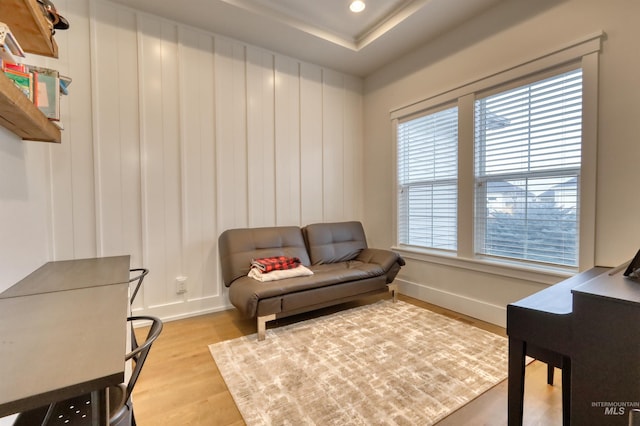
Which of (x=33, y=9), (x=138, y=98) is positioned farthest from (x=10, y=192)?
(x=138, y=98)

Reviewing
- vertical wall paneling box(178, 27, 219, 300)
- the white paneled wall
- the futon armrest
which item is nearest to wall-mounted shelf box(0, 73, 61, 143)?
the white paneled wall

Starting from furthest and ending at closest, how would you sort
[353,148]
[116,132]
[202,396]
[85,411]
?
[353,148] < [116,132] < [202,396] < [85,411]

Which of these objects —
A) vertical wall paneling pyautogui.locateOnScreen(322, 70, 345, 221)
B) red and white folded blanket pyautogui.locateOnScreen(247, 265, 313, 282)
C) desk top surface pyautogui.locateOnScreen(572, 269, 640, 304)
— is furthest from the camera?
vertical wall paneling pyautogui.locateOnScreen(322, 70, 345, 221)

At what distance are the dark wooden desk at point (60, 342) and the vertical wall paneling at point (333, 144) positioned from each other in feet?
9.45

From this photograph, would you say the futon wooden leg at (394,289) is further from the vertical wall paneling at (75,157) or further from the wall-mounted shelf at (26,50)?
the wall-mounted shelf at (26,50)

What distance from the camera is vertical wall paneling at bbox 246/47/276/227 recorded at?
3297 millimetres

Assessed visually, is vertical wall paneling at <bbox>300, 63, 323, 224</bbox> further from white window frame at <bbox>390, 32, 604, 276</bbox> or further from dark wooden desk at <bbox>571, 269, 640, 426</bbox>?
dark wooden desk at <bbox>571, 269, 640, 426</bbox>

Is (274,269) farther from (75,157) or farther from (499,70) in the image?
(499,70)

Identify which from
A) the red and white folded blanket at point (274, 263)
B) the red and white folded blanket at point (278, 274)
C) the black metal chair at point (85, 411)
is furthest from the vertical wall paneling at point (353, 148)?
the black metal chair at point (85, 411)

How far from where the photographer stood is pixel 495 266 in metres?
2.70

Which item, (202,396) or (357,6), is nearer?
(202,396)

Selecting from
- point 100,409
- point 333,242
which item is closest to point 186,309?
point 333,242

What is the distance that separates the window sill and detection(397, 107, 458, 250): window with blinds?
0.13 m

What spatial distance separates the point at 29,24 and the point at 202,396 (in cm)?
217
